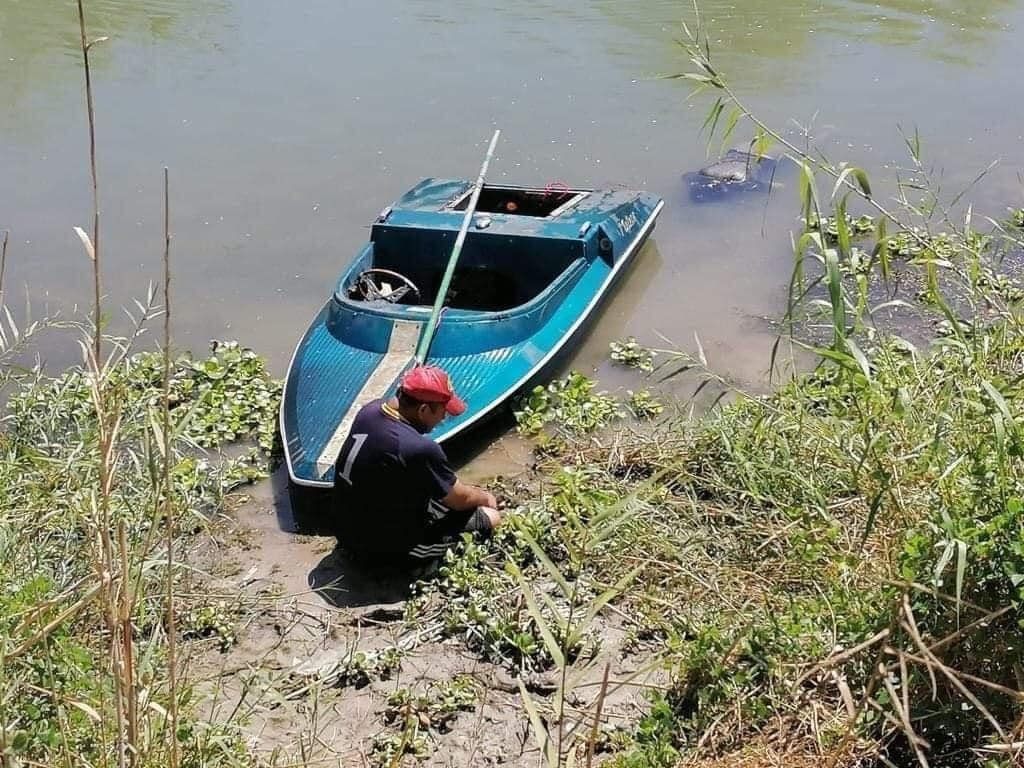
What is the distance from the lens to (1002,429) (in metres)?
2.79

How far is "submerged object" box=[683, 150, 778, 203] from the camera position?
9461 mm

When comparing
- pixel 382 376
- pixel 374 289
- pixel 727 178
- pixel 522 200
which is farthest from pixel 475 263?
pixel 727 178

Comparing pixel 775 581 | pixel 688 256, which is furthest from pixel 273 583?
pixel 688 256

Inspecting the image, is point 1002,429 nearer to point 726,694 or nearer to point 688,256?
point 726,694

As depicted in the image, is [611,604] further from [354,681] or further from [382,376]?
[382,376]

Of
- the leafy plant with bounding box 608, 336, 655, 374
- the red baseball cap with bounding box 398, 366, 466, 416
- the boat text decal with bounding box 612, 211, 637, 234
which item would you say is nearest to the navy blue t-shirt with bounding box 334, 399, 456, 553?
the red baseball cap with bounding box 398, 366, 466, 416

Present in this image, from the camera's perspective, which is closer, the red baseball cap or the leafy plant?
the red baseball cap

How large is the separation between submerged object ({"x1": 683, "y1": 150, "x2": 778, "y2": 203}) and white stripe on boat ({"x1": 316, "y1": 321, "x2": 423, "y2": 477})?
4114 millimetres

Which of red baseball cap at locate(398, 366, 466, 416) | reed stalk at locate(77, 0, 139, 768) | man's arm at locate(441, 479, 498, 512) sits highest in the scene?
reed stalk at locate(77, 0, 139, 768)

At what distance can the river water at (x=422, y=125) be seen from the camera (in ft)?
26.6

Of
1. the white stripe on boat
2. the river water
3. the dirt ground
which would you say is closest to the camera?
the dirt ground

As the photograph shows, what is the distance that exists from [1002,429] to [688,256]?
5.89 m

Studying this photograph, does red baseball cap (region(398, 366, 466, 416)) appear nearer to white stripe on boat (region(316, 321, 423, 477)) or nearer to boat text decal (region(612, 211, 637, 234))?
white stripe on boat (region(316, 321, 423, 477))

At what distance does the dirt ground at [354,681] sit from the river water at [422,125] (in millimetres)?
2568
